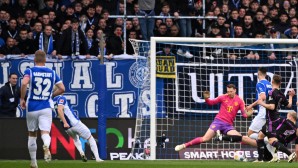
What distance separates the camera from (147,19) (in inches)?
1030

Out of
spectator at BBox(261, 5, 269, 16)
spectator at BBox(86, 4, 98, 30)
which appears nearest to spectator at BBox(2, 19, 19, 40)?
spectator at BBox(86, 4, 98, 30)

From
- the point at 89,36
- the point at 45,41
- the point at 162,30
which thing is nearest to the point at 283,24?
the point at 162,30

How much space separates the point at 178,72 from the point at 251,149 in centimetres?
263

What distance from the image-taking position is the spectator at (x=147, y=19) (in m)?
26.2

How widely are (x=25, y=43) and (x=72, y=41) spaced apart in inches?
46.7

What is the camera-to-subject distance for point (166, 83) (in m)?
24.4

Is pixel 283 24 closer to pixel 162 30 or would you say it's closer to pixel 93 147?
pixel 162 30

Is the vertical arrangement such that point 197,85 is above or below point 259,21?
below

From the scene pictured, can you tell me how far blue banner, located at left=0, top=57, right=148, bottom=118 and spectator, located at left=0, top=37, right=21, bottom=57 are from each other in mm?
419

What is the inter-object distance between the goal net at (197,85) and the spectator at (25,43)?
9.26 feet

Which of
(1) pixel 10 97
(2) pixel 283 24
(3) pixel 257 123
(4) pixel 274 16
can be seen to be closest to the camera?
(3) pixel 257 123

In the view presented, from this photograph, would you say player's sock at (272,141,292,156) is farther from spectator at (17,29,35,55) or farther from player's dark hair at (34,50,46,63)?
spectator at (17,29,35,55)

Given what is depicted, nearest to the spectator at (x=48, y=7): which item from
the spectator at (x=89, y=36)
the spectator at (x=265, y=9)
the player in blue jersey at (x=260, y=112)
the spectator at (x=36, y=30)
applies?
the spectator at (x=36, y=30)

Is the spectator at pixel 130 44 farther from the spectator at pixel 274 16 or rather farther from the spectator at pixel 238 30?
the spectator at pixel 274 16
